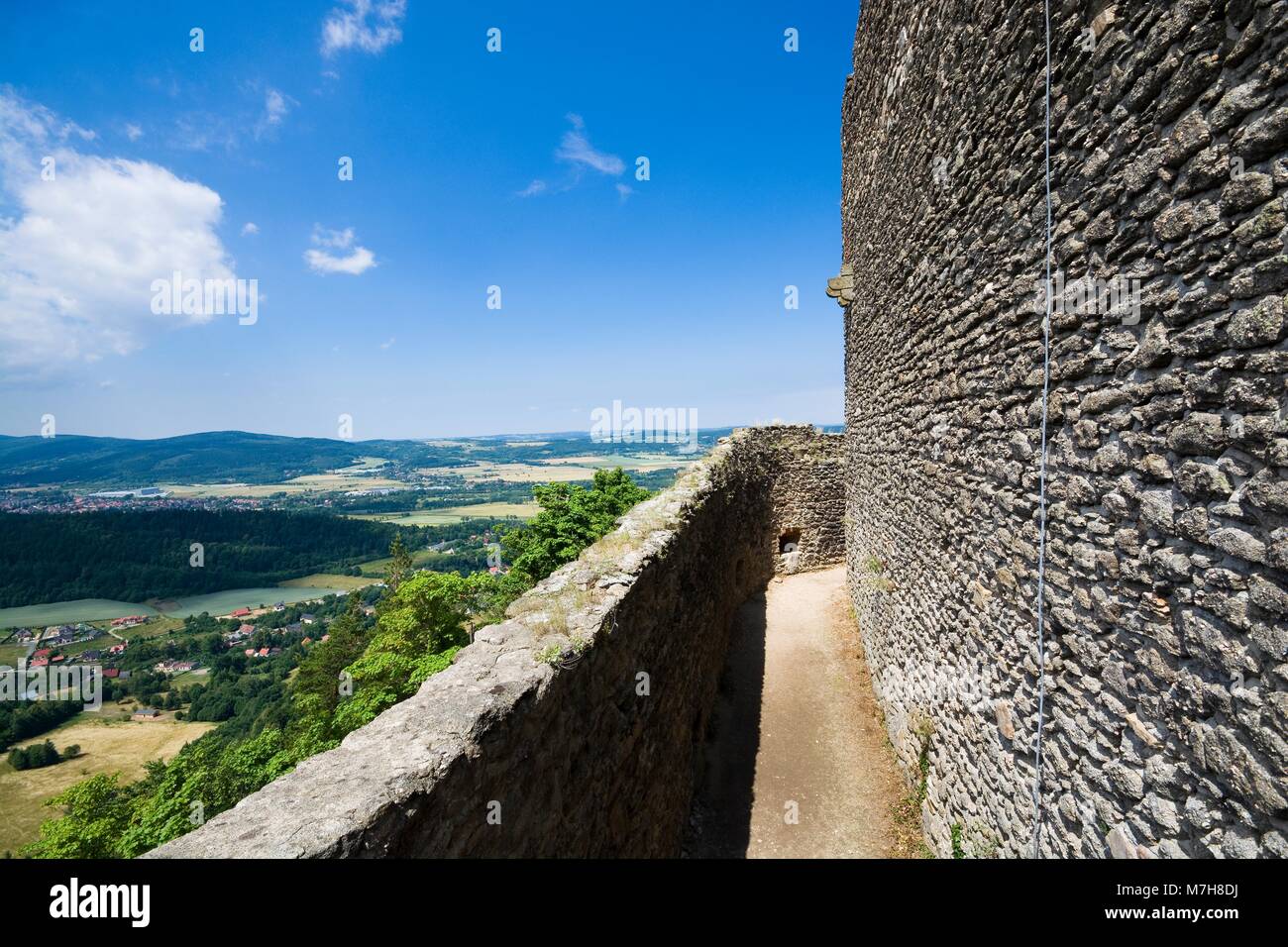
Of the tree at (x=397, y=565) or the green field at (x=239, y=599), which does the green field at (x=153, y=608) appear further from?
the tree at (x=397, y=565)

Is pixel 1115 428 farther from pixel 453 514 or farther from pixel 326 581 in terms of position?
pixel 453 514

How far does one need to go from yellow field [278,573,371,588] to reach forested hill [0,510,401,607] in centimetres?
144

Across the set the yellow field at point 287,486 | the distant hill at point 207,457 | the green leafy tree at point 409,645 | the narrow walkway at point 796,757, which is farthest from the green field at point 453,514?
the narrow walkway at point 796,757

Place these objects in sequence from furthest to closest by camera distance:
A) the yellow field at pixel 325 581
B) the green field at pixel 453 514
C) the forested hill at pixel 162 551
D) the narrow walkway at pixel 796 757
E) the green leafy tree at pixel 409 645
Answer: the green field at pixel 453 514, the yellow field at pixel 325 581, the forested hill at pixel 162 551, the green leafy tree at pixel 409 645, the narrow walkway at pixel 796 757

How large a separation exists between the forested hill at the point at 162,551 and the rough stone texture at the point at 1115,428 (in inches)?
3058

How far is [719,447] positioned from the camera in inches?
479

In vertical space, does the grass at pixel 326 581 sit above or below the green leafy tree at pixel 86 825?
below

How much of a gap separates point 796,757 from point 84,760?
4499cm

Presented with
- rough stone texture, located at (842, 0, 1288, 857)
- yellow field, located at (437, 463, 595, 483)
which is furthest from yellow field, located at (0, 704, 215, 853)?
yellow field, located at (437, 463, 595, 483)

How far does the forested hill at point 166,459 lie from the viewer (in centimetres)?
10444

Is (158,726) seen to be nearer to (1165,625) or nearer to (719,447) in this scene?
(719,447)

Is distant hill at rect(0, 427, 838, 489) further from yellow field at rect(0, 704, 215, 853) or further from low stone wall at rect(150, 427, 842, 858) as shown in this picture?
low stone wall at rect(150, 427, 842, 858)
